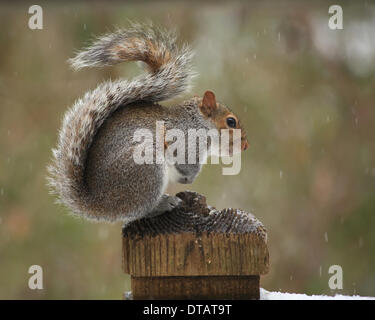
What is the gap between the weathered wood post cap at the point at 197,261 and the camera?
1.51 metres

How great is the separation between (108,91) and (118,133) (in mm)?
144

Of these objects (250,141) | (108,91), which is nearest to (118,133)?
(108,91)

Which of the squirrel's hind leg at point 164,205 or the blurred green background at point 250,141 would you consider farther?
the blurred green background at point 250,141

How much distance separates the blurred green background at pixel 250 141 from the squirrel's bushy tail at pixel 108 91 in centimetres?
226

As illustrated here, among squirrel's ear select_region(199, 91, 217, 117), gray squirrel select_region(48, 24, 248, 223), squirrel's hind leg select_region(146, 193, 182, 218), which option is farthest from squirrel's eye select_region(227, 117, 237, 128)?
squirrel's hind leg select_region(146, 193, 182, 218)

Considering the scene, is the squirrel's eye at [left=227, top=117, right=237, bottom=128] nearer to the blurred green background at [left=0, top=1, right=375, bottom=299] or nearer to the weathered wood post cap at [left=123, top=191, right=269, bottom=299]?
the weathered wood post cap at [left=123, top=191, right=269, bottom=299]

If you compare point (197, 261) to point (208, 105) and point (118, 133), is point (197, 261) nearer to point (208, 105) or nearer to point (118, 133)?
point (118, 133)

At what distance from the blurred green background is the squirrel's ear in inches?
83.4

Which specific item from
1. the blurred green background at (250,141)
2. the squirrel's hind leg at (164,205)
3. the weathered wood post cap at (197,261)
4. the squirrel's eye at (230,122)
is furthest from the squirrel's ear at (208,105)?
the blurred green background at (250,141)

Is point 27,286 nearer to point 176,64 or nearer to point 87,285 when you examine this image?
point 87,285

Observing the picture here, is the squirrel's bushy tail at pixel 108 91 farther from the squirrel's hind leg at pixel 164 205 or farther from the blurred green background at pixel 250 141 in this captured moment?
the blurred green background at pixel 250 141

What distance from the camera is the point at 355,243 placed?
14.1ft

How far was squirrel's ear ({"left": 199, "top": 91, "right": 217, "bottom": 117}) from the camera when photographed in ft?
6.24
